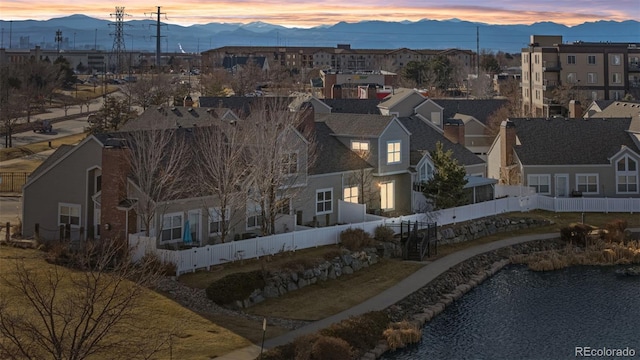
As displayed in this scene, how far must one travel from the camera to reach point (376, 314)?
28156mm

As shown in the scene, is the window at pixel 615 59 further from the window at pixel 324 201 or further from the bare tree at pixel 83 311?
the bare tree at pixel 83 311

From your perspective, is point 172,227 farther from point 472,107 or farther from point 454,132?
point 472,107

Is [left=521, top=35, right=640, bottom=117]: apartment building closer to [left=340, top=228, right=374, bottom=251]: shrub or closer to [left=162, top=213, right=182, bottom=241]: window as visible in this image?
[left=340, top=228, right=374, bottom=251]: shrub

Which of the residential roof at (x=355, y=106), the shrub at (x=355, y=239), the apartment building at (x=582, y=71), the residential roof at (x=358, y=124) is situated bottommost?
the shrub at (x=355, y=239)

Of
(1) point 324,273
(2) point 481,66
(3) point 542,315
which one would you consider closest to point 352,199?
(1) point 324,273

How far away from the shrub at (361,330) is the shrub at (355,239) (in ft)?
30.0

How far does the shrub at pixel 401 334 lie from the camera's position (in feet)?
87.8

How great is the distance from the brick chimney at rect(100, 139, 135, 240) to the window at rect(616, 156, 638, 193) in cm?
3485

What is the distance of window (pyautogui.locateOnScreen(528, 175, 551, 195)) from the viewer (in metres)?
53.4

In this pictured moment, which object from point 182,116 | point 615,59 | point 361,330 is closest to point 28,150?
point 182,116

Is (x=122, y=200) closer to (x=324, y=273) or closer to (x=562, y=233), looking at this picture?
(x=324, y=273)

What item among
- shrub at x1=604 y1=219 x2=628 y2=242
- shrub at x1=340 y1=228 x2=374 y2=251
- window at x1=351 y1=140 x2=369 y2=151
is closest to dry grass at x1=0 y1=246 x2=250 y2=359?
shrub at x1=340 y1=228 x2=374 y2=251

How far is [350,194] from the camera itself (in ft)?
145

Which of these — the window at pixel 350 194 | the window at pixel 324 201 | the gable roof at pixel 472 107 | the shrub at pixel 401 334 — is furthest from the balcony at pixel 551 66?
the shrub at pixel 401 334
